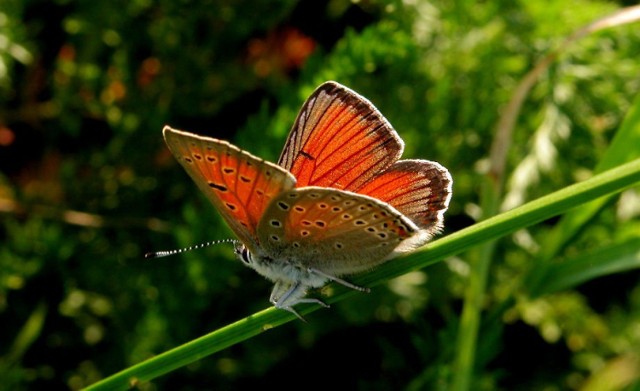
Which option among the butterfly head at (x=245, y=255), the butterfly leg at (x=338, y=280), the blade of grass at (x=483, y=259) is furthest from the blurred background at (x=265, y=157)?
the butterfly leg at (x=338, y=280)

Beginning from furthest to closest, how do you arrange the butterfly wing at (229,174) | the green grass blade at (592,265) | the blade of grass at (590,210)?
the green grass blade at (592,265)
the blade of grass at (590,210)
the butterfly wing at (229,174)

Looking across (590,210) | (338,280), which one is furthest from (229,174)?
(590,210)

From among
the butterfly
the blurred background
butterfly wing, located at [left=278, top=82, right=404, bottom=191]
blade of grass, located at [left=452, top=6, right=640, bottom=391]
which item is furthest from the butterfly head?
blade of grass, located at [left=452, top=6, right=640, bottom=391]

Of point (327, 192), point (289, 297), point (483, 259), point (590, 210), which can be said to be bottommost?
point (289, 297)

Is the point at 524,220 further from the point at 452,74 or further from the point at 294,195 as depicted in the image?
the point at 452,74

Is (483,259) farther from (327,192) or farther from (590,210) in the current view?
(327,192)

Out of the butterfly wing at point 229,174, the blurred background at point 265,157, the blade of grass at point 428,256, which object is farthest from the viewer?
the blurred background at point 265,157

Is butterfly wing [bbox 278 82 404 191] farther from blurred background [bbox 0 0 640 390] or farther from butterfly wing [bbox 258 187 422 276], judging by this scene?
blurred background [bbox 0 0 640 390]

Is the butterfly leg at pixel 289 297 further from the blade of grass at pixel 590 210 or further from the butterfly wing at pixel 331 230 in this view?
the blade of grass at pixel 590 210
